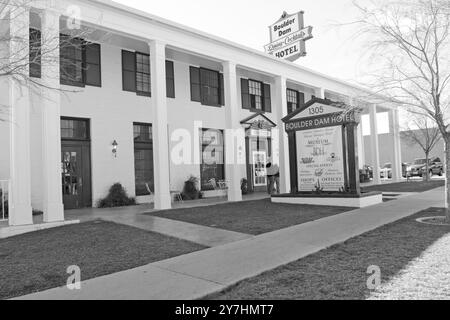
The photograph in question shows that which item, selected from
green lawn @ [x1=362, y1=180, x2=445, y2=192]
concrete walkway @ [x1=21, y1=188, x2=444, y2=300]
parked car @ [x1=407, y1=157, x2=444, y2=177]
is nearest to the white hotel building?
concrete walkway @ [x1=21, y1=188, x2=444, y2=300]

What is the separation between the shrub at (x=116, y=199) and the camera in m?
14.1

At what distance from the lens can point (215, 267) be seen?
5797 millimetres

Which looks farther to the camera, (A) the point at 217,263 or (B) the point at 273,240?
(B) the point at 273,240

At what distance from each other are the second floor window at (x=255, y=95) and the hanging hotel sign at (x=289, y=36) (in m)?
2.75

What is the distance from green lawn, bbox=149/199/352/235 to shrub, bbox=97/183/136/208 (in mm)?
3286

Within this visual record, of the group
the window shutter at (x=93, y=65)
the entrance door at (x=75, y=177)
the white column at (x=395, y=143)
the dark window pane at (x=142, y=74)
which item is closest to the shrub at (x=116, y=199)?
the entrance door at (x=75, y=177)

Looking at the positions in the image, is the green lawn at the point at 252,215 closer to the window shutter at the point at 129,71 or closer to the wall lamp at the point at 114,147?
the wall lamp at the point at 114,147

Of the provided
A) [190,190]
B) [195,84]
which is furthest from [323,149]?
[195,84]

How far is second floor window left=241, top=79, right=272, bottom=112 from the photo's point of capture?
20.3 metres

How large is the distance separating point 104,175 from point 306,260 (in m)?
10.1

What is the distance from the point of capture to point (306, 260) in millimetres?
6066

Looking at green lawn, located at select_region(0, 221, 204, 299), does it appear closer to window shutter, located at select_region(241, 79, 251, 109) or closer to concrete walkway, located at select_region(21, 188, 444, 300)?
concrete walkway, located at select_region(21, 188, 444, 300)
